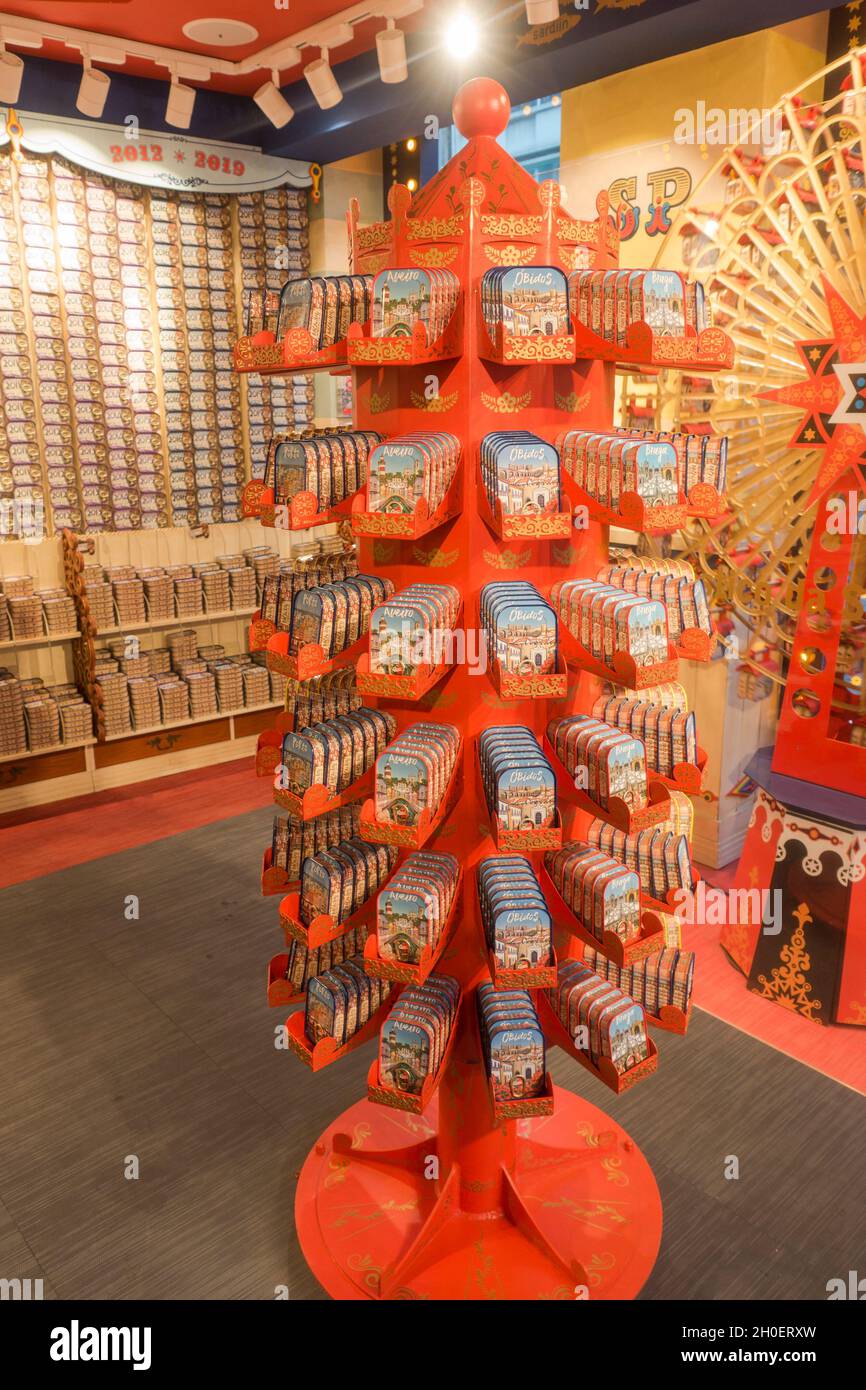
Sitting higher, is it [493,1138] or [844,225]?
[844,225]

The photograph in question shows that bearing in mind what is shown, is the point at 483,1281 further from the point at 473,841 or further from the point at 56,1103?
the point at 56,1103

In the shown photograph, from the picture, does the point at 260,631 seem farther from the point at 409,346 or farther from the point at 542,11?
the point at 542,11

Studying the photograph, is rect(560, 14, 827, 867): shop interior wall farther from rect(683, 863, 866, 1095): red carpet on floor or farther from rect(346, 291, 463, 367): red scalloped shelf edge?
rect(346, 291, 463, 367): red scalloped shelf edge

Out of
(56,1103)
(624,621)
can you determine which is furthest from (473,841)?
(56,1103)

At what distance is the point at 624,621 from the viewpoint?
2.16m

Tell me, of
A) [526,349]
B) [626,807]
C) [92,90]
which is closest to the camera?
[526,349]

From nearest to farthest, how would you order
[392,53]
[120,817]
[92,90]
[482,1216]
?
[482,1216], [392,53], [92,90], [120,817]

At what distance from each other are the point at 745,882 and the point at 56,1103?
2.75 metres

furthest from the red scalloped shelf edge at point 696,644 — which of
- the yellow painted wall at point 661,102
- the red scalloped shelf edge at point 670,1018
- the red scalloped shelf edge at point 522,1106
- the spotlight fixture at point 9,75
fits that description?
the spotlight fixture at point 9,75

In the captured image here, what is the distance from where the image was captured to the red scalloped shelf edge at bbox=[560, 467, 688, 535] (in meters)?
2.15

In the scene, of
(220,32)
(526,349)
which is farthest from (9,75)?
(526,349)

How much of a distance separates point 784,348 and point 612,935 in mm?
2384

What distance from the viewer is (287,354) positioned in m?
2.29

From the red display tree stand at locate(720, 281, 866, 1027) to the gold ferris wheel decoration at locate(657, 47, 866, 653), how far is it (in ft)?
0.03
